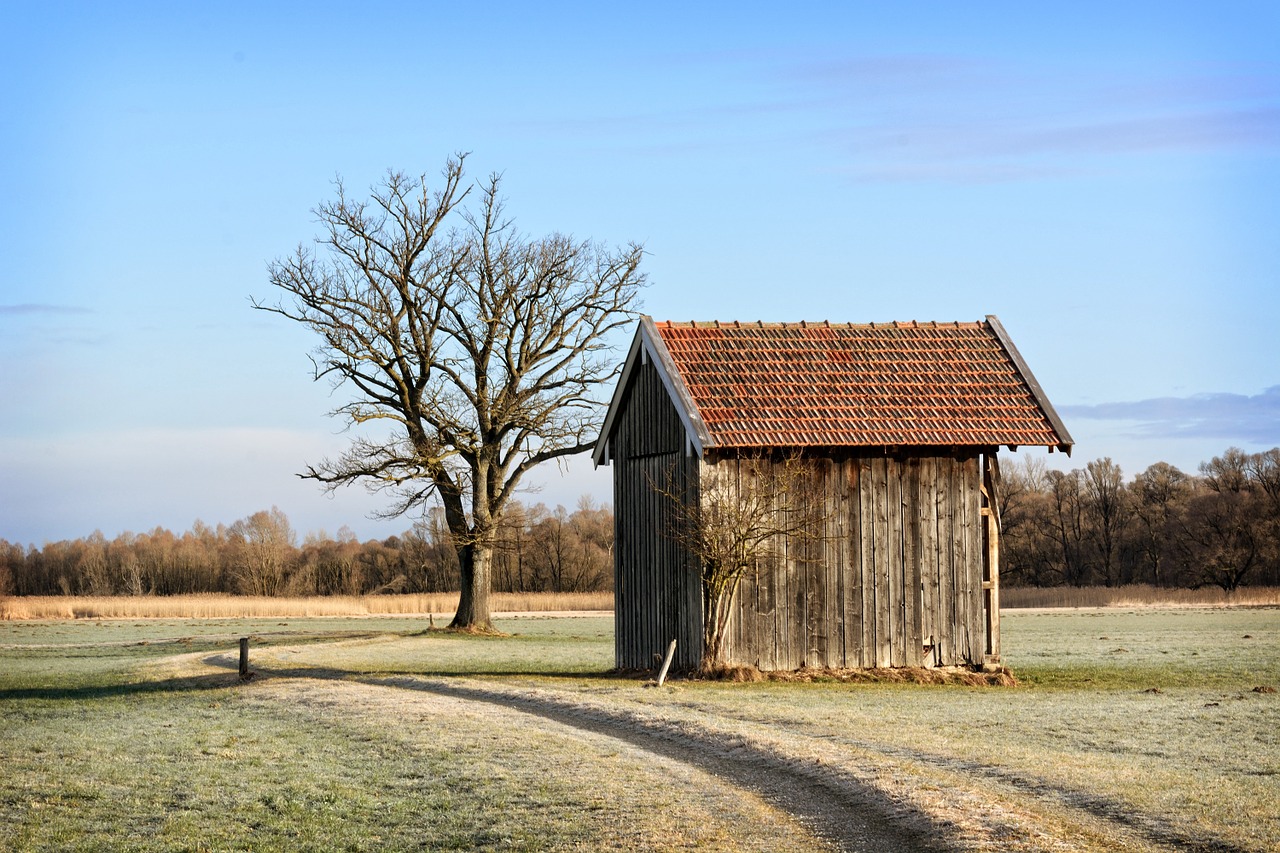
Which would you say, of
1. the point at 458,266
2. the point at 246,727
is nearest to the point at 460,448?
the point at 458,266

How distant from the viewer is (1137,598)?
3073 inches

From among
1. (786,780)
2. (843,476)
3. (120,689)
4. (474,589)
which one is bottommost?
(120,689)

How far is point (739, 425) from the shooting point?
2594 centimetres

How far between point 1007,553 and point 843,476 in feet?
271

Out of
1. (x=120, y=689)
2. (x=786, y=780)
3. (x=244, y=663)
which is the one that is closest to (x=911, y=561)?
(x=786, y=780)

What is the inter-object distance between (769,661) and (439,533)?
21221 mm

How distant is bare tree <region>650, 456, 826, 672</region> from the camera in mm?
25125

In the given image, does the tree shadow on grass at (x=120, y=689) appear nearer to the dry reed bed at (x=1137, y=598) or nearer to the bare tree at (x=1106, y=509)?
the dry reed bed at (x=1137, y=598)

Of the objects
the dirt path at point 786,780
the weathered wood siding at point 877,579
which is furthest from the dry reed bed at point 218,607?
the dirt path at point 786,780

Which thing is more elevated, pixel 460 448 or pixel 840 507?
pixel 460 448

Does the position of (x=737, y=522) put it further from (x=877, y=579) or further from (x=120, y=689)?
(x=120, y=689)

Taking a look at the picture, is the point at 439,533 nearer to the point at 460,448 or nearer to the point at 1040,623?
the point at 460,448

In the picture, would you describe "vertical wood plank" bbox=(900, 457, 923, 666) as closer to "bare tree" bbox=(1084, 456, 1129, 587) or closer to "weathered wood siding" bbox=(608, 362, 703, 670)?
"weathered wood siding" bbox=(608, 362, 703, 670)

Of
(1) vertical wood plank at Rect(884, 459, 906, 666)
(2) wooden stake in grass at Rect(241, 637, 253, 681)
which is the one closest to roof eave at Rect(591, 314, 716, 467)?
(1) vertical wood plank at Rect(884, 459, 906, 666)
